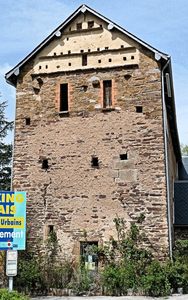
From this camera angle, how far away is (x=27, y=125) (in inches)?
516

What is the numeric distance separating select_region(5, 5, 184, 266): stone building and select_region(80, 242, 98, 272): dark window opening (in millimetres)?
135

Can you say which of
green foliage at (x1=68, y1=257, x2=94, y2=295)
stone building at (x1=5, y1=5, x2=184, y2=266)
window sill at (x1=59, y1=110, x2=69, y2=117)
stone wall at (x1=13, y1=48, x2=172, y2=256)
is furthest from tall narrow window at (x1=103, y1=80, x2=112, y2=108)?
green foliage at (x1=68, y1=257, x2=94, y2=295)

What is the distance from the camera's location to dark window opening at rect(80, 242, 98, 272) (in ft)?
37.0

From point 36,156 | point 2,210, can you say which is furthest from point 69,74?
point 2,210

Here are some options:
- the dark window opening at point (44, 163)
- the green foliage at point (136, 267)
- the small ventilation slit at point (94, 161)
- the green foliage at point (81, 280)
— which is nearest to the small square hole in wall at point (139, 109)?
the small ventilation slit at point (94, 161)

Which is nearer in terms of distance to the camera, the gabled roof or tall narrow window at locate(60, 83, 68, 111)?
the gabled roof

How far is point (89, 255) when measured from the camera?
11414 millimetres

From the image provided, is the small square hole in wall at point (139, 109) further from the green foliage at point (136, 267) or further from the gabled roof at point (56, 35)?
the green foliage at point (136, 267)

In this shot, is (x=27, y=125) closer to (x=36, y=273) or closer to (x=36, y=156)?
(x=36, y=156)

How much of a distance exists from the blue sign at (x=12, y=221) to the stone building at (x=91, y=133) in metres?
1.75

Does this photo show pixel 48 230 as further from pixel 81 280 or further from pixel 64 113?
pixel 64 113

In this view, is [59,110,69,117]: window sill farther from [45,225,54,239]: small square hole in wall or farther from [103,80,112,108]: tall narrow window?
[45,225,54,239]: small square hole in wall

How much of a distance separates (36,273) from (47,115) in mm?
5512

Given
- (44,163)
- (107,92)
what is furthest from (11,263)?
(107,92)
